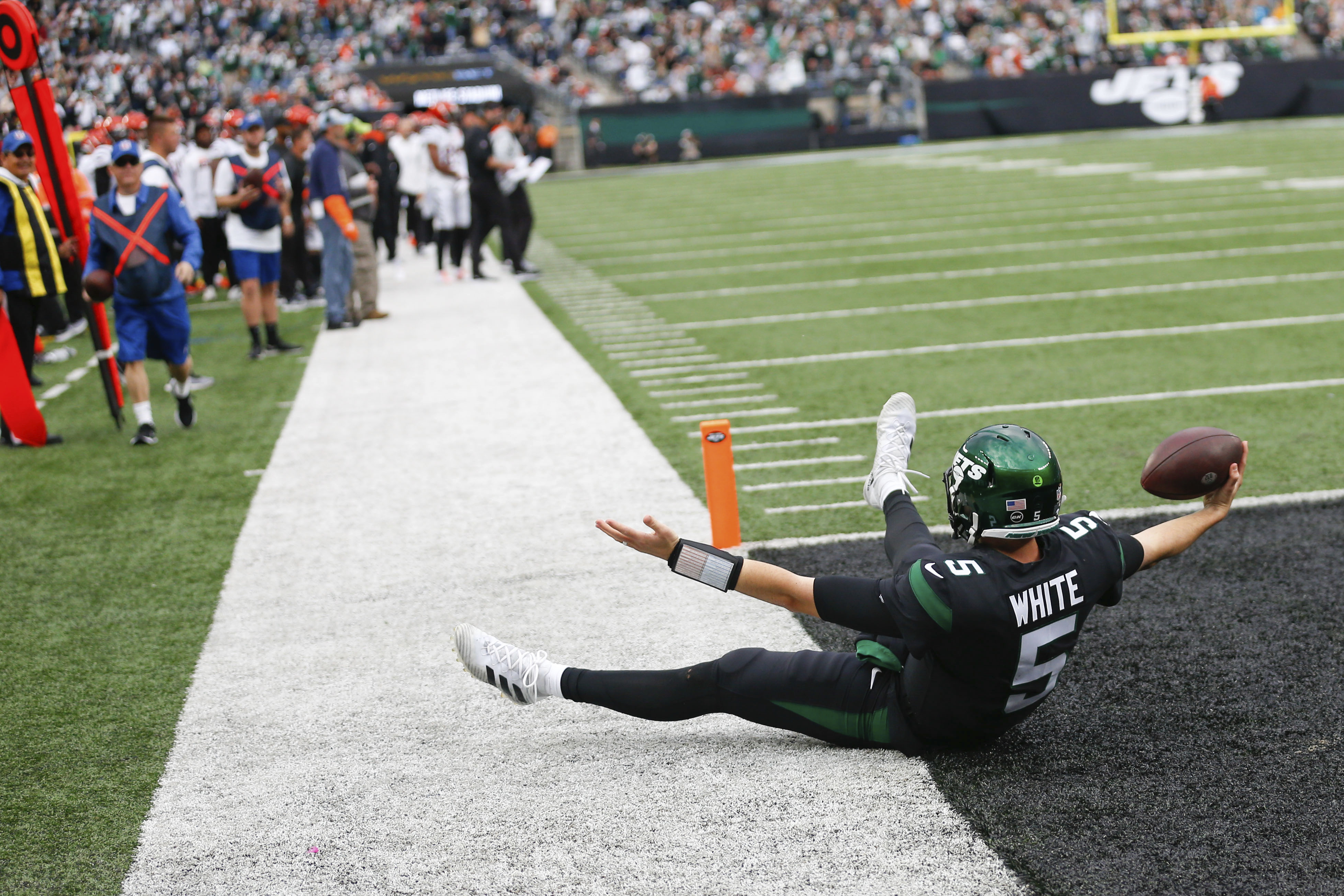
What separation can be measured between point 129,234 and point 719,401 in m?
3.71

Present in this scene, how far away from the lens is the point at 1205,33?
33250 millimetres

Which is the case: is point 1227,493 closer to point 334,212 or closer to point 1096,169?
point 334,212

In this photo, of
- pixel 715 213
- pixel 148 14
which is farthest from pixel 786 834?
pixel 715 213

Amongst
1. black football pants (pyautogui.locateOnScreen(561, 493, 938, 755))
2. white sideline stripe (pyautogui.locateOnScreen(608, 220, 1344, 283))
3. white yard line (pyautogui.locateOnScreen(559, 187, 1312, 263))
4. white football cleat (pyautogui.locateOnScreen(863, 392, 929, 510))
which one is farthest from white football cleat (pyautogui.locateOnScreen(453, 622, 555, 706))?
white yard line (pyautogui.locateOnScreen(559, 187, 1312, 263))

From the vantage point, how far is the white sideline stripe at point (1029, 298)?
37.2ft

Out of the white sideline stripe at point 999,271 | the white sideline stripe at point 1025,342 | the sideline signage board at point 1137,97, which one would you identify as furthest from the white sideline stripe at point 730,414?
the sideline signage board at point 1137,97

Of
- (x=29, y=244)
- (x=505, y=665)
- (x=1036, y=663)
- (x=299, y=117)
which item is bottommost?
(x=505, y=665)

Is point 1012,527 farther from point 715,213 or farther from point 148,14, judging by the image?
point 715,213

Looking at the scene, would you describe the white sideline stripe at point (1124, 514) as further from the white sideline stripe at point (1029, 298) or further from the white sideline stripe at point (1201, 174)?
the white sideline stripe at point (1201, 174)

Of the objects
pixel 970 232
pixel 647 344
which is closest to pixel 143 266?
pixel 647 344

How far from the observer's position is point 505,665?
13.3 ft

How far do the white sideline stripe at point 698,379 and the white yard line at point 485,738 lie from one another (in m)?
1.57

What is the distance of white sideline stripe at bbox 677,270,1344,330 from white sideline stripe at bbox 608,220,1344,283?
2.73 meters

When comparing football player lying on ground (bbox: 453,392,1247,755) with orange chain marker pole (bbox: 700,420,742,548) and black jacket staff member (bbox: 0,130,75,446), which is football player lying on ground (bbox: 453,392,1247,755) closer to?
orange chain marker pole (bbox: 700,420,742,548)
